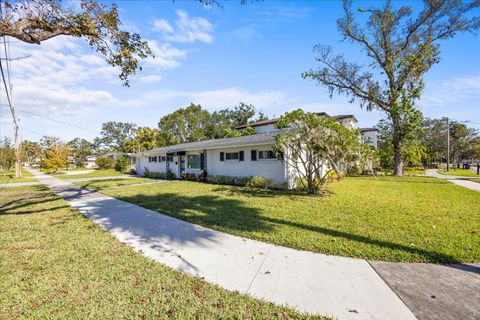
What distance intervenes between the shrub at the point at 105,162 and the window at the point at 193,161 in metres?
28.8

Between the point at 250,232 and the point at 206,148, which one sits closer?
the point at 250,232

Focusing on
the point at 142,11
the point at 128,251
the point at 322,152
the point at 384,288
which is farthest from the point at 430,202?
the point at 142,11

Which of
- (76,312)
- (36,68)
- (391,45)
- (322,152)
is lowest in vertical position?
(76,312)

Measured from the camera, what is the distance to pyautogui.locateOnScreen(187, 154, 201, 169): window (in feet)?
62.2

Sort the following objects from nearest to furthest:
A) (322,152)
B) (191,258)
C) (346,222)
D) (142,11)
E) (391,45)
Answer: (191,258) < (346,222) < (142,11) < (322,152) < (391,45)

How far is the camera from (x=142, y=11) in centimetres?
710

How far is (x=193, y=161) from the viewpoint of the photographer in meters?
19.6

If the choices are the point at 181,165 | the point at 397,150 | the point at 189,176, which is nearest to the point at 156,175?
the point at 181,165

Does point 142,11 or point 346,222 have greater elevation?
point 142,11

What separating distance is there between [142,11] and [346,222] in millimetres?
9096

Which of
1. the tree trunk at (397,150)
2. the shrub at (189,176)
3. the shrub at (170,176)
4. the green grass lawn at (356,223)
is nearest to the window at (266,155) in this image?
the green grass lawn at (356,223)

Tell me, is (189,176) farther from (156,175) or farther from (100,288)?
(100,288)

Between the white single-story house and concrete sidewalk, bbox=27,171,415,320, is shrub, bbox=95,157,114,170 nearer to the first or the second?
the white single-story house

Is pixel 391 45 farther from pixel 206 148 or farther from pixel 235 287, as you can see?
pixel 235 287
